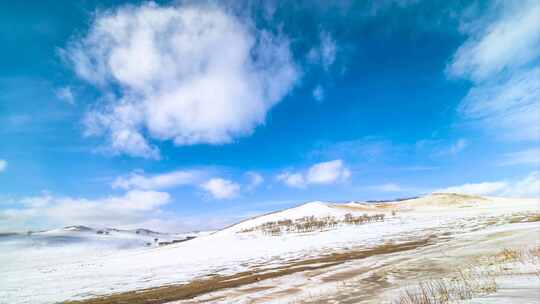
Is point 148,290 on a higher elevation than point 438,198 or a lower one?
lower

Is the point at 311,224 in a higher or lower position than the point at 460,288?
higher

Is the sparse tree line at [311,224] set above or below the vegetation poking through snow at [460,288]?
above

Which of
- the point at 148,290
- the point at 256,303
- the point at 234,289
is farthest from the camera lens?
the point at 148,290

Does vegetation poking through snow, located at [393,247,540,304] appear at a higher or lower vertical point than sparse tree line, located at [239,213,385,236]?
lower

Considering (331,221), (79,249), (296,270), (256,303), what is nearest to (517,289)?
(256,303)

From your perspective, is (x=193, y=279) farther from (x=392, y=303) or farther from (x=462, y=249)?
(x=462, y=249)

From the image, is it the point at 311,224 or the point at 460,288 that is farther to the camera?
the point at 311,224

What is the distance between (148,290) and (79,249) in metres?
88.2

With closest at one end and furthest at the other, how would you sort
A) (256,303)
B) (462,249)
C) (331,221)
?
(256,303), (462,249), (331,221)

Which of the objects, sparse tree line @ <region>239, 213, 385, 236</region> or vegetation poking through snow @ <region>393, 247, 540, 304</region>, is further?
sparse tree line @ <region>239, 213, 385, 236</region>

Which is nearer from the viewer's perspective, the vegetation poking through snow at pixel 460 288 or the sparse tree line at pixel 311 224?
the vegetation poking through snow at pixel 460 288

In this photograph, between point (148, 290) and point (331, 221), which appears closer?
point (148, 290)

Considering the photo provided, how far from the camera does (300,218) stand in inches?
3221

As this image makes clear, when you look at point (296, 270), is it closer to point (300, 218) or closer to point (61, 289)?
point (61, 289)
